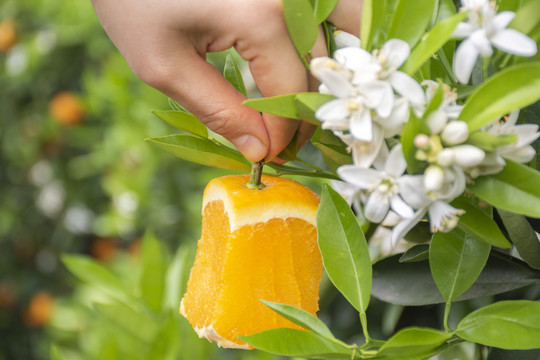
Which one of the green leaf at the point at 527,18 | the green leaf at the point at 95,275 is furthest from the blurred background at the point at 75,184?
the green leaf at the point at 527,18

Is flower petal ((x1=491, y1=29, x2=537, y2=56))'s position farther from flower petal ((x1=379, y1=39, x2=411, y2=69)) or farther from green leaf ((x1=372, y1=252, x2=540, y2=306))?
green leaf ((x1=372, y1=252, x2=540, y2=306))

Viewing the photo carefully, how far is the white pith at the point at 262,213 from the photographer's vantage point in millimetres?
456

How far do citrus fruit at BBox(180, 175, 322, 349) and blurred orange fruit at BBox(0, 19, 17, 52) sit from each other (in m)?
1.65

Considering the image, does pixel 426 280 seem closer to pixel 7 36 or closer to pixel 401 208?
pixel 401 208

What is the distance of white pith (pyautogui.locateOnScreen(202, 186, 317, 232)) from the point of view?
456 millimetres

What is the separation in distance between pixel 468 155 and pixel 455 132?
14mm

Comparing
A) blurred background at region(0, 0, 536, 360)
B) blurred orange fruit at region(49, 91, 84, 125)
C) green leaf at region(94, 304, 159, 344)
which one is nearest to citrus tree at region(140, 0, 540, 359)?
green leaf at region(94, 304, 159, 344)

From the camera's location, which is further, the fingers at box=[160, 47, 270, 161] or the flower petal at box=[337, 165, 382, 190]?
the fingers at box=[160, 47, 270, 161]

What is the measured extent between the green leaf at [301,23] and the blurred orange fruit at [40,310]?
Result: 5.61 ft

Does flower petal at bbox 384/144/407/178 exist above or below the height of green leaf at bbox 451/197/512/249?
above

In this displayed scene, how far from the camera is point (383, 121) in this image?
0.33 m

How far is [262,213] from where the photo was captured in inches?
18.2

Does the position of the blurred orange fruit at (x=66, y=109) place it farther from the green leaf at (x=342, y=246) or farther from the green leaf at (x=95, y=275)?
the green leaf at (x=342, y=246)

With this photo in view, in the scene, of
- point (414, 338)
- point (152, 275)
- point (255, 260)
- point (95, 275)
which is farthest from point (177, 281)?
point (414, 338)
